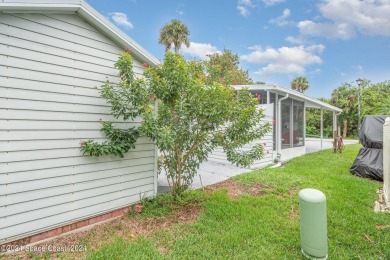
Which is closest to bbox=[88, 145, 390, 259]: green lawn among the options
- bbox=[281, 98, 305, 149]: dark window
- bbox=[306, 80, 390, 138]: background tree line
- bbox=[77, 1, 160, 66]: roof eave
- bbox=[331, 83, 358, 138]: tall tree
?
bbox=[77, 1, 160, 66]: roof eave

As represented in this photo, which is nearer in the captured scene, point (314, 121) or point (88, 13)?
point (88, 13)

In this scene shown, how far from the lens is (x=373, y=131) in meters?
6.57

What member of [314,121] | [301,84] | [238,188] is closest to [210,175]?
[238,188]

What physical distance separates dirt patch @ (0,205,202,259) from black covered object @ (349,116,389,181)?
5.54 m

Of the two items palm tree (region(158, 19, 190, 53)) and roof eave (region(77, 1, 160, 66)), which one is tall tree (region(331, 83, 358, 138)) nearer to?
palm tree (region(158, 19, 190, 53))

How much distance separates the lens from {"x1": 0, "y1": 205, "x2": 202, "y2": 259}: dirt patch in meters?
2.66

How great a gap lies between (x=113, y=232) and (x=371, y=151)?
24.5ft

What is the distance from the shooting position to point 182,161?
4117mm

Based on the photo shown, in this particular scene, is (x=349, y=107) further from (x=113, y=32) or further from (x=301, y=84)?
(x=113, y=32)

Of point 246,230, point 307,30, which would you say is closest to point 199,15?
point 307,30

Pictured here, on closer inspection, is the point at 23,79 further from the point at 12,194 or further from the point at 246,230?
the point at 246,230

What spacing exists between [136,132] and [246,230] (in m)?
2.40

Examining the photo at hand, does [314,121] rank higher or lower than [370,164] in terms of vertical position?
higher

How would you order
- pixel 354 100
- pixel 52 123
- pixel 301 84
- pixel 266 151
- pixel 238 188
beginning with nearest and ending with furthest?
pixel 52 123
pixel 238 188
pixel 266 151
pixel 354 100
pixel 301 84
